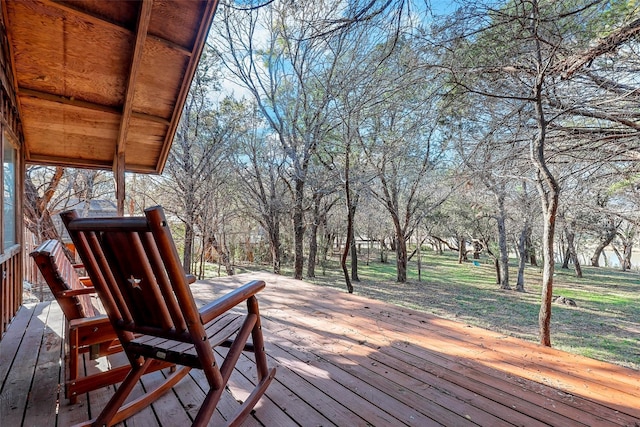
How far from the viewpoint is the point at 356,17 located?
265cm

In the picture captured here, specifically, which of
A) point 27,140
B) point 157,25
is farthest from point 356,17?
point 27,140

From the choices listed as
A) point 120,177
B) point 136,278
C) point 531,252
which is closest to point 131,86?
point 120,177

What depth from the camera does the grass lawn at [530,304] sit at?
5.79 meters

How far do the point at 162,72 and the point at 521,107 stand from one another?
3.96 metres

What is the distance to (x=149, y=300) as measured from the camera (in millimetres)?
1194

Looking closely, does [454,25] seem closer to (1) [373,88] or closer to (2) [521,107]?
(2) [521,107]

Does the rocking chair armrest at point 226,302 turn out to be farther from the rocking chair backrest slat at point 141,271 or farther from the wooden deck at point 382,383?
the wooden deck at point 382,383

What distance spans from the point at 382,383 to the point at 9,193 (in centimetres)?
356

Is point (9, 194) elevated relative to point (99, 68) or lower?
lower

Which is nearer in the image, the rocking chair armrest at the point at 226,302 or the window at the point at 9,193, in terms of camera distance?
the rocking chair armrest at the point at 226,302

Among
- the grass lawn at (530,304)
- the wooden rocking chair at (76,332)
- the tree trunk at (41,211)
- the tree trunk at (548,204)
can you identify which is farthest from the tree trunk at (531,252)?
the tree trunk at (41,211)

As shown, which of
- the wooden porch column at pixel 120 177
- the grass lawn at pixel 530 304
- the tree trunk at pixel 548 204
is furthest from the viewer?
the grass lawn at pixel 530 304

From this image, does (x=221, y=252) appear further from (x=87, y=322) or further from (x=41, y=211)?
(x=87, y=322)

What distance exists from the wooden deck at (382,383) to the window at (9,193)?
83 cm
